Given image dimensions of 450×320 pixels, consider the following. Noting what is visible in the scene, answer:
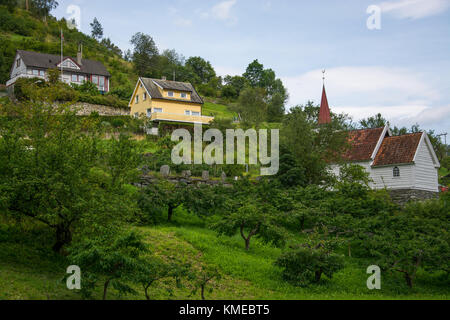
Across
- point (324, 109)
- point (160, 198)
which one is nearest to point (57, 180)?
point (160, 198)

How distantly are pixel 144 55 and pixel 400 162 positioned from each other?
222ft

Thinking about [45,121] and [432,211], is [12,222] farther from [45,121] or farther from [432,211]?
[432,211]

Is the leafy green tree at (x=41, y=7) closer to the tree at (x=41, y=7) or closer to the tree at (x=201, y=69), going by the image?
the tree at (x=41, y=7)

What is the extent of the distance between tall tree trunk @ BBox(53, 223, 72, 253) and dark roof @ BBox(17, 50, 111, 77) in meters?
52.9

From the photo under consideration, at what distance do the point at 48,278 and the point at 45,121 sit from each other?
5.79m

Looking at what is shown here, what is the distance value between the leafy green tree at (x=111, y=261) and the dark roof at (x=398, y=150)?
23.8 m

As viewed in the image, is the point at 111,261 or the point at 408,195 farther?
the point at 408,195

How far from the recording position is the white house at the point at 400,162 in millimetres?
28688

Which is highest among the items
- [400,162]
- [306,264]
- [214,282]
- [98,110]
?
[98,110]

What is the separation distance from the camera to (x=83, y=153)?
1343cm

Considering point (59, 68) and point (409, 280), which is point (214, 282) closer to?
point (409, 280)

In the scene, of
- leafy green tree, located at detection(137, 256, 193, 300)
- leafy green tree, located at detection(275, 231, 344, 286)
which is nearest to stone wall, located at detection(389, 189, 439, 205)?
leafy green tree, located at detection(275, 231, 344, 286)

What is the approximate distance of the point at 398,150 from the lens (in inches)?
1173
